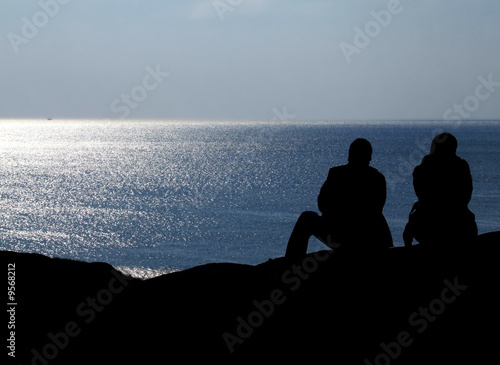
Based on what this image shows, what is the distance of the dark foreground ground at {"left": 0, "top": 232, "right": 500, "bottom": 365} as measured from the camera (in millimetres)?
5402

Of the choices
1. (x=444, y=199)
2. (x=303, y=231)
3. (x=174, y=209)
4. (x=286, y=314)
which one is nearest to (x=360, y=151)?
(x=303, y=231)

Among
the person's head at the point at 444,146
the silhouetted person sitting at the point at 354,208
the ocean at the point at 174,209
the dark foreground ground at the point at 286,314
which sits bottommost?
the ocean at the point at 174,209

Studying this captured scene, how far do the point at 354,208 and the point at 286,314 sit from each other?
1.27 meters

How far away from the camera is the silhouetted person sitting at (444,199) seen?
6.50 metres

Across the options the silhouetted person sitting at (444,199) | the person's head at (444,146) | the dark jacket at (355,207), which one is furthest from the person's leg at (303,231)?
the person's head at (444,146)

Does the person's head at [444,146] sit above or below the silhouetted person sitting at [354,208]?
above

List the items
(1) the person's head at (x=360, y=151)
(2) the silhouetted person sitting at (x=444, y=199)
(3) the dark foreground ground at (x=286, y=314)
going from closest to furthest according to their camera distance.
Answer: (3) the dark foreground ground at (x=286, y=314), (1) the person's head at (x=360, y=151), (2) the silhouetted person sitting at (x=444, y=199)

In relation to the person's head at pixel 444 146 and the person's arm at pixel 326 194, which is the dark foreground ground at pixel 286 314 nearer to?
the person's arm at pixel 326 194

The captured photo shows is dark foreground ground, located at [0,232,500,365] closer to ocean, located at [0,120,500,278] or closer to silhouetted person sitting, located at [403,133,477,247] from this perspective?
silhouetted person sitting, located at [403,133,477,247]

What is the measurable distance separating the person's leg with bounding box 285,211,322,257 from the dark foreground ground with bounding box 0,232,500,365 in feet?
1.09

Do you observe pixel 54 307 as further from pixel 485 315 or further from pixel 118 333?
pixel 485 315

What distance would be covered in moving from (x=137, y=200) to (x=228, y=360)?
5090 centimetres

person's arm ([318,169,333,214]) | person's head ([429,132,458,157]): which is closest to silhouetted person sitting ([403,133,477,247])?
person's head ([429,132,458,157])

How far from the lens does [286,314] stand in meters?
5.68
